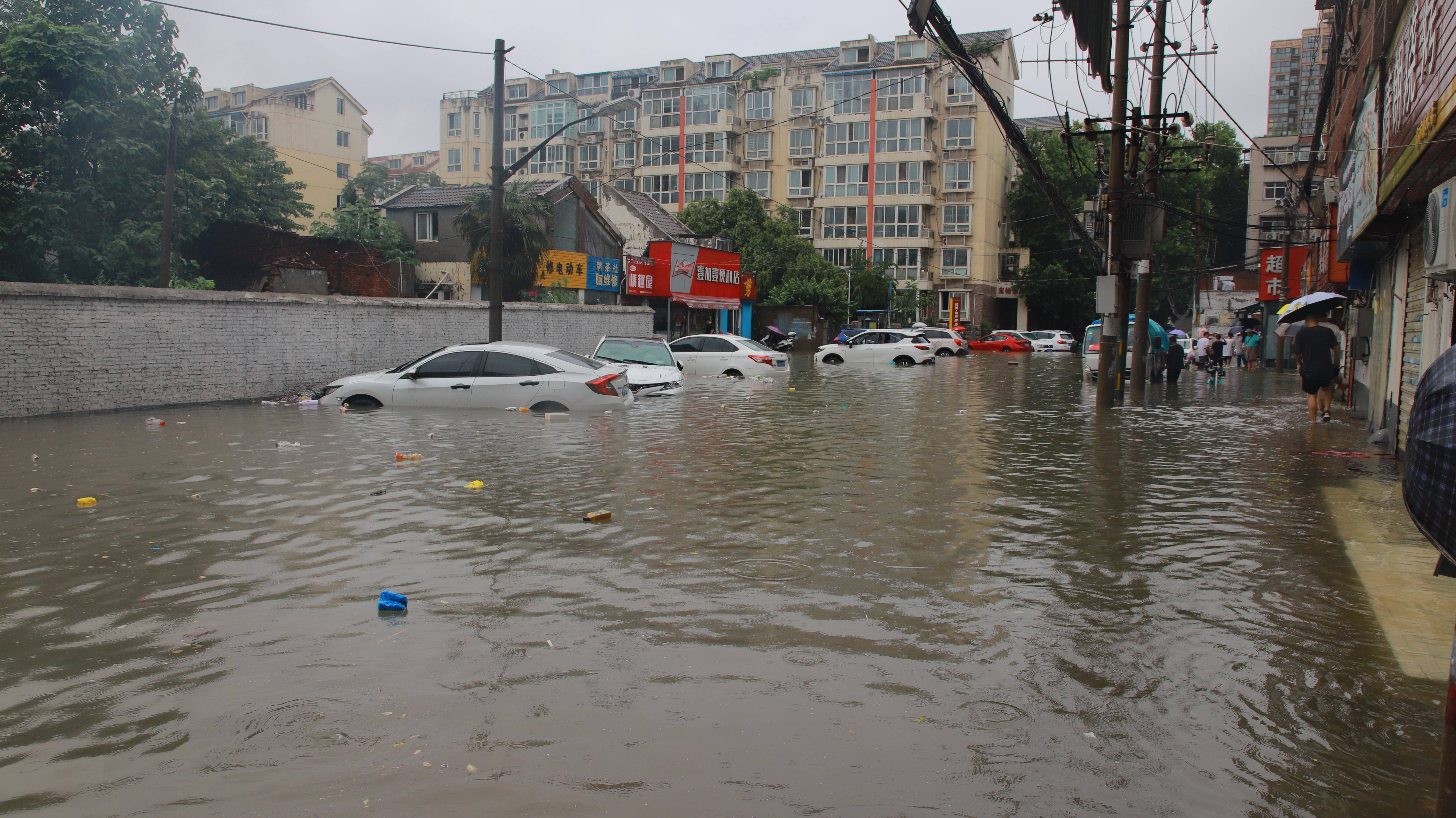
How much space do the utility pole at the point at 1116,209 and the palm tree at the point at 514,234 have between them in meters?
22.6

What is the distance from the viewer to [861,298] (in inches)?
2346

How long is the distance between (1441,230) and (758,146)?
63635 millimetres

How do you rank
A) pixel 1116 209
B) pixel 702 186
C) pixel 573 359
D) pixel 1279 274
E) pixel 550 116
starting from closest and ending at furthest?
pixel 573 359, pixel 1116 209, pixel 1279 274, pixel 702 186, pixel 550 116

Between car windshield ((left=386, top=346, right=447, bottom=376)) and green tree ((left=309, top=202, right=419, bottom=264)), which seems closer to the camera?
car windshield ((left=386, top=346, right=447, bottom=376))

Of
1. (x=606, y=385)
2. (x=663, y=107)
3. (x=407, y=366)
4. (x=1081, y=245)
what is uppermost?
(x=663, y=107)

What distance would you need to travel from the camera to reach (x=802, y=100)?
223 feet

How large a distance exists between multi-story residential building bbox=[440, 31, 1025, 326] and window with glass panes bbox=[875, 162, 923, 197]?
0.09 m

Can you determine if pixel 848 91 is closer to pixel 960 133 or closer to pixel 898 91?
pixel 898 91

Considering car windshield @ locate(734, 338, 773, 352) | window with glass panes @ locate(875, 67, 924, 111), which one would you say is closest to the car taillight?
car windshield @ locate(734, 338, 773, 352)

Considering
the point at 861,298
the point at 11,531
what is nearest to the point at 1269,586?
the point at 11,531

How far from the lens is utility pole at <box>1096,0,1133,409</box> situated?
18.9 metres

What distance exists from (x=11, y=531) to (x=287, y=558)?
232 cm

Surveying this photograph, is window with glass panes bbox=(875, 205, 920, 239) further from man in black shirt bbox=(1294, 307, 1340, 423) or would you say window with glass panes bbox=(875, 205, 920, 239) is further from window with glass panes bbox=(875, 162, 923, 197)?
man in black shirt bbox=(1294, 307, 1340, 423)

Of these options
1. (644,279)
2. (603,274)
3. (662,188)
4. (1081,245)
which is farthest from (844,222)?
(603,274)
